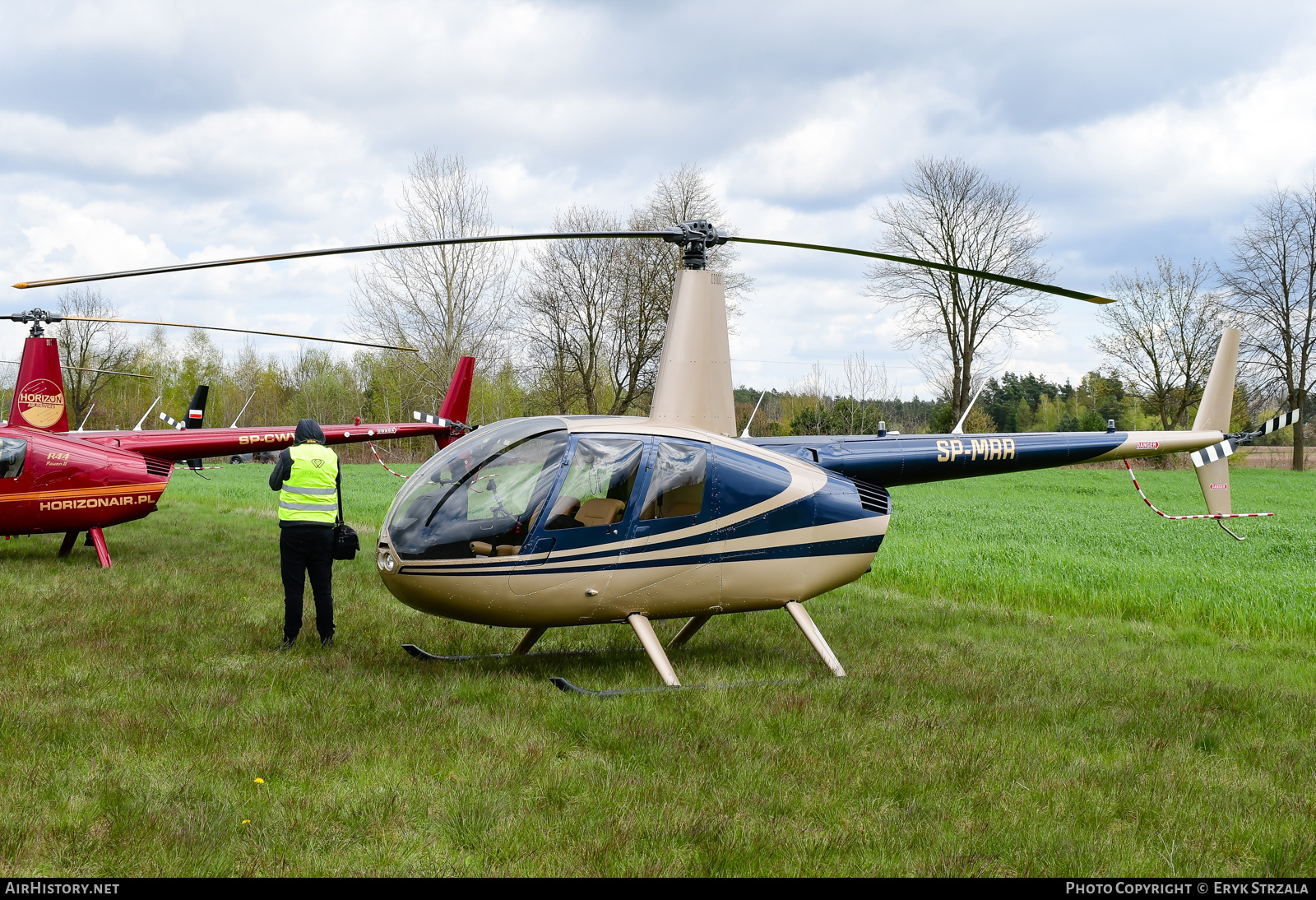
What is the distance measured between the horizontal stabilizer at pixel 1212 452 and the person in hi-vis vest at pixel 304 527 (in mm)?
8724

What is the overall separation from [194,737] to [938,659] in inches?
207

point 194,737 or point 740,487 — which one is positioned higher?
point 740,487

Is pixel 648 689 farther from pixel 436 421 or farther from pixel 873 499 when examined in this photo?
pixel 436 421

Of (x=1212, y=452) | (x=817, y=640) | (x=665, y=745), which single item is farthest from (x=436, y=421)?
(x=665, y=745)

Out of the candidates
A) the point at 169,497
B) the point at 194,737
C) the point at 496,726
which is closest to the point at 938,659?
the point at 496,726

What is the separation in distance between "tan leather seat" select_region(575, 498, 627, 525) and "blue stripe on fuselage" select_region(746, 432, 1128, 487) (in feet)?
5.54

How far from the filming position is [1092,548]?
48.0 feet

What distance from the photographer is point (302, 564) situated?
7.18m

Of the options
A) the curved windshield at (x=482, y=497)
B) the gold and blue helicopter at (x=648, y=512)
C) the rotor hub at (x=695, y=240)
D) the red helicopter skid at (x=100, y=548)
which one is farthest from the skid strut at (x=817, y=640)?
the red helicopter skid at (x=100, y=548)

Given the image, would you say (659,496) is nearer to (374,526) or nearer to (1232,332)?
(1232,332)

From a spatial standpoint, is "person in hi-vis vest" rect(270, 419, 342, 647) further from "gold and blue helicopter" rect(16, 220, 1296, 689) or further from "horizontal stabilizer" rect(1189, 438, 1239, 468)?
"horizontal stabilizer" rect(1189, 438, 1239, 468)

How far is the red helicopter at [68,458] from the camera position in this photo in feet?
36.7

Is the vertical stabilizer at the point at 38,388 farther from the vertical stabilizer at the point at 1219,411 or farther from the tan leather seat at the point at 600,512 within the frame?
the vertical stabilizer at the point at 1219,411

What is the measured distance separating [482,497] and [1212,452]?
26.1ft
